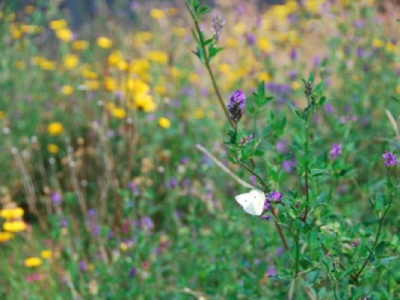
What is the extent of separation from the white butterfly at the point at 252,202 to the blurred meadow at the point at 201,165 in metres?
0.04

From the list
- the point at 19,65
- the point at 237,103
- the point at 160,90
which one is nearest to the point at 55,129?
the point at 160,90

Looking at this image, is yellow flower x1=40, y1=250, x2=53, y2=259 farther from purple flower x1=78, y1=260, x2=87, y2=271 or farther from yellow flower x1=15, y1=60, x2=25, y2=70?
yellow flower x1=15, y1=60, x2=25, y2=70

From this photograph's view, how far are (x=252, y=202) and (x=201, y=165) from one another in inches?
82.8

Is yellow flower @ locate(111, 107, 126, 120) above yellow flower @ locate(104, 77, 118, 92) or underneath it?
underneath

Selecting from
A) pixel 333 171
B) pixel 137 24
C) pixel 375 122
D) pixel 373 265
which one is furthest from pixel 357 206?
pixel 137 24

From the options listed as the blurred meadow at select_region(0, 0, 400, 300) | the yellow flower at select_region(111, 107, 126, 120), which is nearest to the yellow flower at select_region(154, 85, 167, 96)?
the blurred meadow at select_region(0, 0, 400, 300)

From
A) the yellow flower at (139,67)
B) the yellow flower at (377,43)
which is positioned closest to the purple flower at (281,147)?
the yellow flower at (377,43)

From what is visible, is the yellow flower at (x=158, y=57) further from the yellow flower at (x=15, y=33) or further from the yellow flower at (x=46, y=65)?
the yellow flower at (x=15, y=33)

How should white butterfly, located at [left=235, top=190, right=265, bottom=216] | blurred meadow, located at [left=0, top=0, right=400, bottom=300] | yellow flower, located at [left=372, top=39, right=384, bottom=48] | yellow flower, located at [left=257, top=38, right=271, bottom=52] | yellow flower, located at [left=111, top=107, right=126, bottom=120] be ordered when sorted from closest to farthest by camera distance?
white butterfly, located at [left=235, top=190, right=265, bottom=216] < blurred meadow, located at [left=0, top=0, right=400, bottom=300] < yellow flower, located at [left=372, top=39, right=384, bottom=48] < yellow flower, located at [left=111, top=107, right=126, bottom=120] < yellow flower, located at [left=257, top=38, right=271, bottom=52]

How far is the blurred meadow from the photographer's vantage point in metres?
1.61

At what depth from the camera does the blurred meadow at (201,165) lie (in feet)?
5.28

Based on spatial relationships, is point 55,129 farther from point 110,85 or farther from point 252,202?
point 252,202

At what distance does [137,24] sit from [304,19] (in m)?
2.08

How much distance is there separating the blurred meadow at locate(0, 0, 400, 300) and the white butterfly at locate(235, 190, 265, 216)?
39mm
